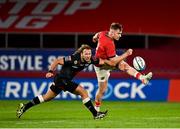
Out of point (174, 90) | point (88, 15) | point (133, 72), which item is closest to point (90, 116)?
point (133, 72)

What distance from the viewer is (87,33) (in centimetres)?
2764

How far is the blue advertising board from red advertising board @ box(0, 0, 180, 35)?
459cm

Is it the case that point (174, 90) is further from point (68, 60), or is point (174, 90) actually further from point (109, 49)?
point (68, 60)

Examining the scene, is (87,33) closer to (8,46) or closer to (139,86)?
(8,46)

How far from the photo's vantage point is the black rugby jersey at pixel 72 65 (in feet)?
50.4

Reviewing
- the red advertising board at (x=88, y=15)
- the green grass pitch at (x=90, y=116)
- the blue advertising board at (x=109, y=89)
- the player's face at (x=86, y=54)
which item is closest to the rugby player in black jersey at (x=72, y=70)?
the player's face at (x=86, y=54)

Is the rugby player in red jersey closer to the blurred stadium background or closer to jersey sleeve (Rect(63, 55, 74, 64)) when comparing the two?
jersey sleeve (Rect(63, 55, 74, 64))

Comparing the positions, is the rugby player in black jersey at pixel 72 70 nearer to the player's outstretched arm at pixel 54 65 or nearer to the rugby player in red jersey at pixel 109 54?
the player's outstretched arm at pixel 54 65

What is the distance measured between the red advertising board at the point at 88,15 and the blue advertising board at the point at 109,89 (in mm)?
4588

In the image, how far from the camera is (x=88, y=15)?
92.0 feet

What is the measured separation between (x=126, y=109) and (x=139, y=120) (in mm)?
3868

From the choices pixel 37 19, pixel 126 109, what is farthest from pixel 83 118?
pixel 37 19

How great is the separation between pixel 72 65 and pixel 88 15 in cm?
1272

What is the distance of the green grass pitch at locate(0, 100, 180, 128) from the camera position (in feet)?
47.9
